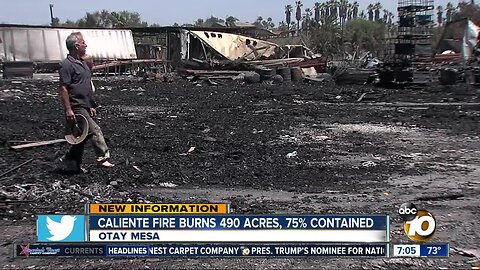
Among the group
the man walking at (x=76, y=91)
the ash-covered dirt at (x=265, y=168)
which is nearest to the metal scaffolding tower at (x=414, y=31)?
the ash-covered dirt at (x=265, y=168)

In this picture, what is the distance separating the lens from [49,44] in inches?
1469

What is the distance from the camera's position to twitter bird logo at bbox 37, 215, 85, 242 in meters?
4.30

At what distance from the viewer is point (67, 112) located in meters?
6.76

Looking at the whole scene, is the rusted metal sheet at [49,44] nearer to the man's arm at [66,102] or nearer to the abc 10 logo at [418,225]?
the man's arm at [66,102]

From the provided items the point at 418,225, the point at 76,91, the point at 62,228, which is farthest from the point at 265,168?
the point at 62,228

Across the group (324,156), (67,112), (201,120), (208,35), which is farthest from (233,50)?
(67,112)

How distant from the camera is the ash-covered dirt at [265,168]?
5.23 m

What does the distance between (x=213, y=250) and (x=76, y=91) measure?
3.54 metres

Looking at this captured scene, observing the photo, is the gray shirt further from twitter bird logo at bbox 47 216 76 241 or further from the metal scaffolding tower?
the metal scaffolding tower

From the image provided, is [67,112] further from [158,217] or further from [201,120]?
[201,120]

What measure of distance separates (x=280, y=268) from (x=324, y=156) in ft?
16.5

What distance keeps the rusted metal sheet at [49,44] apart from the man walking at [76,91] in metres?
31.3

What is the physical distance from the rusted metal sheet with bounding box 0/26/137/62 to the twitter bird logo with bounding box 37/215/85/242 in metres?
34.1

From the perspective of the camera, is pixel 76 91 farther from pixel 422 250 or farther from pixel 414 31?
pixel 414 31
